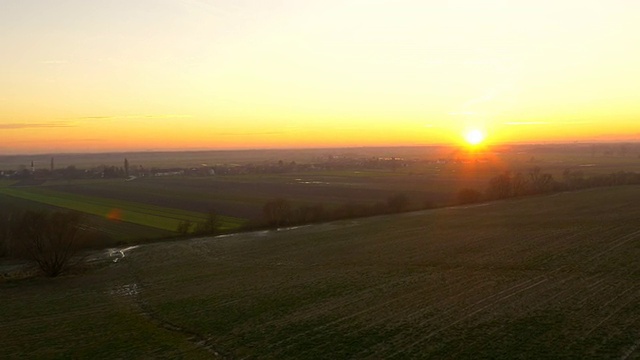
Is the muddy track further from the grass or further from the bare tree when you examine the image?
the grass

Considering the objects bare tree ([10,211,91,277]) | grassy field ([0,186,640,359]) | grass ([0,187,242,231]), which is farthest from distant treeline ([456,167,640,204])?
bare tree ([10,211,91,277])

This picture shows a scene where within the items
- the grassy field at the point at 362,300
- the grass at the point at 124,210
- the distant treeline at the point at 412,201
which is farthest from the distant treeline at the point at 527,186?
the grass at the point at 124,210

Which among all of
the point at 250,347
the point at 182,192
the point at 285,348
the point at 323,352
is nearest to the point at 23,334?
the point at 250,347

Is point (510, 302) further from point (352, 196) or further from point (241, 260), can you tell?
point (352, 196)

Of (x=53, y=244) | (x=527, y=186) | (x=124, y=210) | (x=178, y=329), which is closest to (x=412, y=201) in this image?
(x=527, y=186)

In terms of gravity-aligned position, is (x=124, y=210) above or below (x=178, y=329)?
above

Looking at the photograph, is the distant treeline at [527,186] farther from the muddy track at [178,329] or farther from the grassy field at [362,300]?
the muddy track at [178,329]

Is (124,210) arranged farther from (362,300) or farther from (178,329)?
(362,300)
